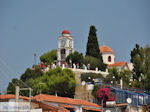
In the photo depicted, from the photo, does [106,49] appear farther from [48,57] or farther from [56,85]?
[56,85]

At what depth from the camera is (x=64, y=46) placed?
87.2m

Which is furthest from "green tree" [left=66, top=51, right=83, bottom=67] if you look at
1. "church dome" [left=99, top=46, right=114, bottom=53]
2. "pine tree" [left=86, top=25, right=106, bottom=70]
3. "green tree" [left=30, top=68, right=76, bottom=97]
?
"church dome" [left=99, top=46, right=114, bottom=53]

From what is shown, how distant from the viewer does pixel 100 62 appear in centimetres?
8269

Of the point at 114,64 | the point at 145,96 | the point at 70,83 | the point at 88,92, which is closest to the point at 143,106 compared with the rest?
the point at 145,96

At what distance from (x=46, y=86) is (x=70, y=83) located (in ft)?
13.5

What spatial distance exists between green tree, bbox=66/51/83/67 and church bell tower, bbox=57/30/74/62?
4.42m

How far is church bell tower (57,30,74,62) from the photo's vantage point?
86875 mm

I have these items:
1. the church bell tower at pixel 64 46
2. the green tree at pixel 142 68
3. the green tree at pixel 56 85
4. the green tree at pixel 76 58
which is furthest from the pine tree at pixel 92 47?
the green tree at pixel 56 85

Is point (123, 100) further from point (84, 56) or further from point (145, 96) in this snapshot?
point (84, 56)

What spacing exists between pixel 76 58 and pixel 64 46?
Result: 7472 millimetres

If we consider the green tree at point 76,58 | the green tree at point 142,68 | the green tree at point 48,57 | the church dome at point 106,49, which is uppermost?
the church dome at point 106,49

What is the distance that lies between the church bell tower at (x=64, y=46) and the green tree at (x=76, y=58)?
4419 mm

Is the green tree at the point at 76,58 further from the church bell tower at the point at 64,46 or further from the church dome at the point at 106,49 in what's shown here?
the church dome at the point at 106,49

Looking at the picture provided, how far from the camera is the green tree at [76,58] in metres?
81.1
